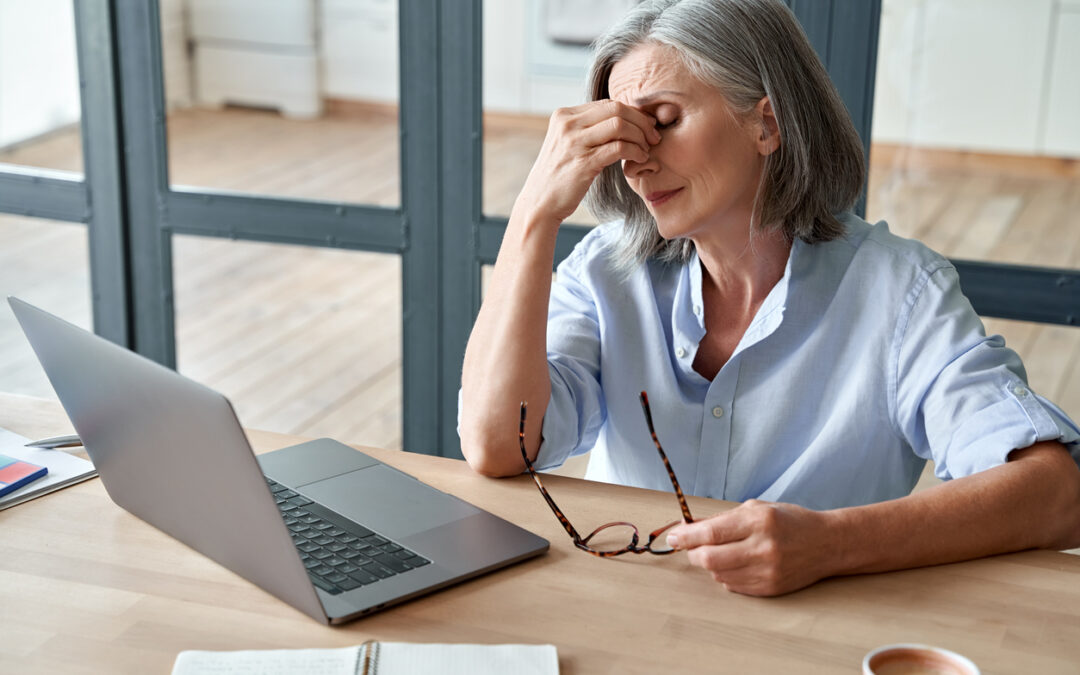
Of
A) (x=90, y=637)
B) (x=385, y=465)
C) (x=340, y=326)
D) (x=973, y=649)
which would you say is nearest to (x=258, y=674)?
(x=90, y=637)

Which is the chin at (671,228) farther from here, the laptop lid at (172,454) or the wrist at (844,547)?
the laptop lid at (172,454)

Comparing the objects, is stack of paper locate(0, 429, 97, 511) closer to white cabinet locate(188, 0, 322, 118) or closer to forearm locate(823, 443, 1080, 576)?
forearm locate(823, 443, 1080, 576)

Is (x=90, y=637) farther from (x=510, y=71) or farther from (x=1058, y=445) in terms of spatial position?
(x=510, y=71)

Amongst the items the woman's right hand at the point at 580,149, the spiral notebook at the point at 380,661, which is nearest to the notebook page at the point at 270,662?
the spiral notebook at the point at 380,661

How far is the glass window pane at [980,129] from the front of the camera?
80.7 inches

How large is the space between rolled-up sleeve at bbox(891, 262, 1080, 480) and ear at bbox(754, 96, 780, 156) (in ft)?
0.83

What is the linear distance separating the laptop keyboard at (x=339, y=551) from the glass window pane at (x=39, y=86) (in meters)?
1.75

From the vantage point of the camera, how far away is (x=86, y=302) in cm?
279

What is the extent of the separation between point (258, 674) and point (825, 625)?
493mm

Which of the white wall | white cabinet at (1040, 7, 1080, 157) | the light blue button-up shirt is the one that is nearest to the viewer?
the light blue button-up shirt

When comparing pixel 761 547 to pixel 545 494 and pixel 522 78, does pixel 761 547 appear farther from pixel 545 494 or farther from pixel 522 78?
pixel 522 78

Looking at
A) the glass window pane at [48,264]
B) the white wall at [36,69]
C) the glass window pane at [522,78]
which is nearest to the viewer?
the glass window pane at [522,78]

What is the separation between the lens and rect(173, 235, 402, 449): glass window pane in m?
2.59

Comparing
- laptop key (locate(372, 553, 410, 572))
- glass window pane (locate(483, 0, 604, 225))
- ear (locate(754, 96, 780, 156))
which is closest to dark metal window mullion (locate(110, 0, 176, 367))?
glass window pane (locate(483, 0, 604, 225))
